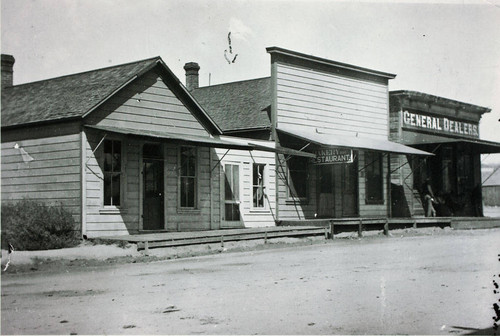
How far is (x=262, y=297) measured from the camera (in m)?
8.62

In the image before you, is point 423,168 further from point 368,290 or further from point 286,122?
point 368,290

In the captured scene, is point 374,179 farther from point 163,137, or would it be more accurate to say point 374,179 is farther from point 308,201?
point 163,137

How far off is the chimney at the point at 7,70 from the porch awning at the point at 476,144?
1656cm

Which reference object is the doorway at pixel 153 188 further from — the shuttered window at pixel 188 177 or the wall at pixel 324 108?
the wall at pixel 324 108

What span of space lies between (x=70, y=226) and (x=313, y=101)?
1119 centimetres

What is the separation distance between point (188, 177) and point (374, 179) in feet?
33.7

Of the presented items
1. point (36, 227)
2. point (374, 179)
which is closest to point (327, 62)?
point (374, 179)

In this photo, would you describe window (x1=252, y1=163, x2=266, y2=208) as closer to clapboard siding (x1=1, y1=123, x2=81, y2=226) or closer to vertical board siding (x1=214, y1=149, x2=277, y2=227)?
vertical board siding (x1=214, y1=149, x2=277, y2=227)

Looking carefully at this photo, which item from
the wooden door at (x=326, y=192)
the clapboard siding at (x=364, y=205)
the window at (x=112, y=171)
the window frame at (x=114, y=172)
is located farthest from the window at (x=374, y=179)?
the window at (x=112, y=171)

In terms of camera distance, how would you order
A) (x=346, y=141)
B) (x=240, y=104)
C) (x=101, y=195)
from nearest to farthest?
(x=101, y=195) < (x=346, y=141) < (x=240, y=104)

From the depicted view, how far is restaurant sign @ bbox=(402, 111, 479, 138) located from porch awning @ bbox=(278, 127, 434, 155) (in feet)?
10.2

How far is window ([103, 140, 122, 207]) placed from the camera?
16.3 meters

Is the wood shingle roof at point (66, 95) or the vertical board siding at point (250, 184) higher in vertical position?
the wood shingle roof at point (66, 95)

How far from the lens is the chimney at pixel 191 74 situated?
2845cm
